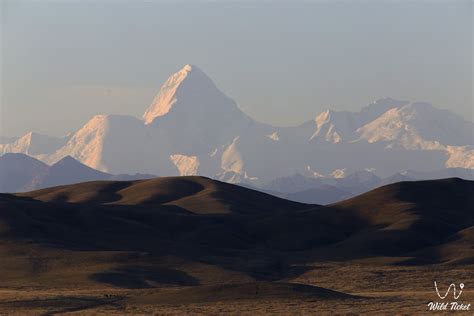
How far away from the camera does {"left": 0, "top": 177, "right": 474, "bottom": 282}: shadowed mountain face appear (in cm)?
15412

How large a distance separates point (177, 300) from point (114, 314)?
844cm

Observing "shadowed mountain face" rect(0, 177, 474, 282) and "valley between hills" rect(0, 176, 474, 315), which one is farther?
"shadowed mountain face" rect(0, 177, 474, 282)

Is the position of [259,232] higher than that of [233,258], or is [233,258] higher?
[259,232]

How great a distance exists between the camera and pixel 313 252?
16188 centimetres

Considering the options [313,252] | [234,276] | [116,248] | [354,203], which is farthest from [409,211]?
[234,276]

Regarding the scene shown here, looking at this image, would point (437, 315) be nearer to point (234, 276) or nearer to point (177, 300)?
point (177, 300)

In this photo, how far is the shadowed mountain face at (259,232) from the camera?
506 feet

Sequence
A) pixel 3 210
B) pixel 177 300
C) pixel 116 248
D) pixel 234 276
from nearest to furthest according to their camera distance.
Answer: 1. pixel 177 300
2. pixel 234 276
3. pixel 116 248
4. pixel 3 210

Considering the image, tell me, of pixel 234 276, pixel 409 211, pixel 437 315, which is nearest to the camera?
pixel 437 315

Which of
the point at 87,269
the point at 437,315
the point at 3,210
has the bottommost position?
the point at 437,315

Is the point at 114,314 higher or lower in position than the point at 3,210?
lower

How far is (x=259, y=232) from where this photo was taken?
587 ft

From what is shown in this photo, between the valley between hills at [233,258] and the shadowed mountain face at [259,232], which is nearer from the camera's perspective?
the valley between hills at [233,258]

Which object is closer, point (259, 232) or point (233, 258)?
point (233, 258)
